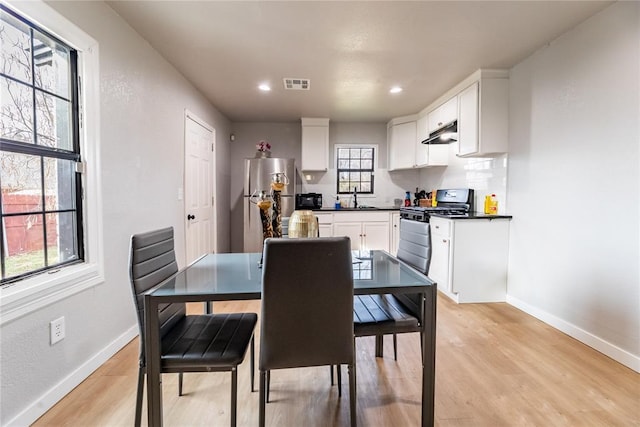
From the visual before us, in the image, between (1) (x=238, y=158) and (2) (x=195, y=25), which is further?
(1) (x=238, y=158)

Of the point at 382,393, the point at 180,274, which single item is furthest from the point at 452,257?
the point at 180,274

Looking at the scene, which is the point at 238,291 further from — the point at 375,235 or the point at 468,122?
the point at 375,235

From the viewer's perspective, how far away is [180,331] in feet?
4.86

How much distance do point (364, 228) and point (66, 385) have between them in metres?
3.72

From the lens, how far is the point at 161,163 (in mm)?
2744

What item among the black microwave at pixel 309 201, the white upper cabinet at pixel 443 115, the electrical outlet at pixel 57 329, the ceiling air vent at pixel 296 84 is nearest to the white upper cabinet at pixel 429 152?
the white upper cabinet at pixel 443 115

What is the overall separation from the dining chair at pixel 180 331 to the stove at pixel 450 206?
2664 millimetres

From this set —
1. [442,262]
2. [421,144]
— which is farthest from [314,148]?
[442,262]

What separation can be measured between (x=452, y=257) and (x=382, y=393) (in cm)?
180

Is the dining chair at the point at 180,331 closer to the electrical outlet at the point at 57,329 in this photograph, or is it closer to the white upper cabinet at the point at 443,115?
the electrical outlet at the point at 57,329

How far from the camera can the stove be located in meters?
3.60

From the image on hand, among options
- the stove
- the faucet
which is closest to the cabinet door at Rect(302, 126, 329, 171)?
the faucet

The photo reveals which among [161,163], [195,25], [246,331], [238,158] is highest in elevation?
[195,25]

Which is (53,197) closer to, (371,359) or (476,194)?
(371,359)
